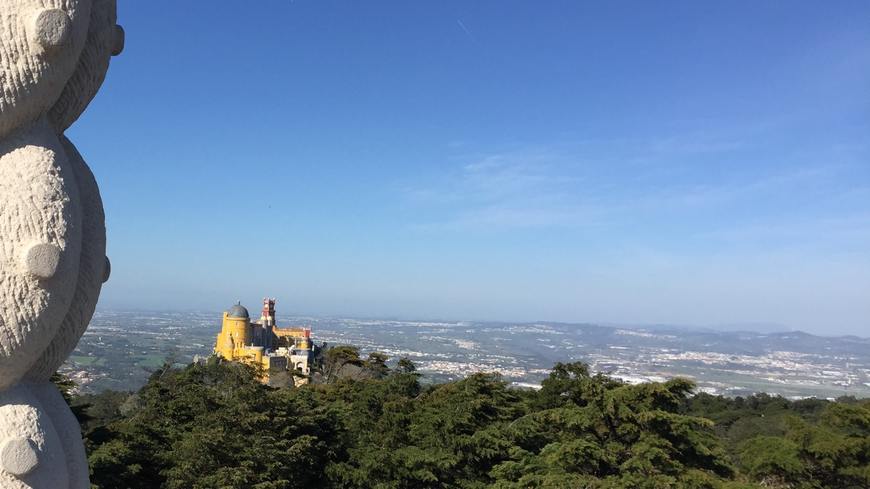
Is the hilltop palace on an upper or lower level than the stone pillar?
lower

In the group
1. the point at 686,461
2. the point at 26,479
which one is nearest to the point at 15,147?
the point at 26,479

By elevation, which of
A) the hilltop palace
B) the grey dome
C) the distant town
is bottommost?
the distant town

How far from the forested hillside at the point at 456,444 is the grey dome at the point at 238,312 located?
2307 centimetres

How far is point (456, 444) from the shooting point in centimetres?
1308

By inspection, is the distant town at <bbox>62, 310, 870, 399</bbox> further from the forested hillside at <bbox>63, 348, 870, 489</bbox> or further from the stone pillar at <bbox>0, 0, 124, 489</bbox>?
the stone pillar at <bbox>0, 0, 124, 489</bbox>

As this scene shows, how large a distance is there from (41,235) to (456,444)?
38.9ft

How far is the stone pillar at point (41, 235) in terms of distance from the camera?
2.29 metres

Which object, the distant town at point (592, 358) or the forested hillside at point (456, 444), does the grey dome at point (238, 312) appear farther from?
the forested hillside at point (456, 444)

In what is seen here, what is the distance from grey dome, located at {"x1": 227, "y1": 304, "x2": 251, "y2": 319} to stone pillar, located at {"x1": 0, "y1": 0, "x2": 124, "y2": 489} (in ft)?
129

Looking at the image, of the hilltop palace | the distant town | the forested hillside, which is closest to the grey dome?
the hilltop palace

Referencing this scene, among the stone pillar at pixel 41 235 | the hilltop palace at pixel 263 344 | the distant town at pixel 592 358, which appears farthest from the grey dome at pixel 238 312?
the stone pillar at pixel 41 235

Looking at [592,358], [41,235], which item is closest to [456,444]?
[41,235]

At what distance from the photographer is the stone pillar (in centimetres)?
229

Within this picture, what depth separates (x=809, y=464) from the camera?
15.3 metres
